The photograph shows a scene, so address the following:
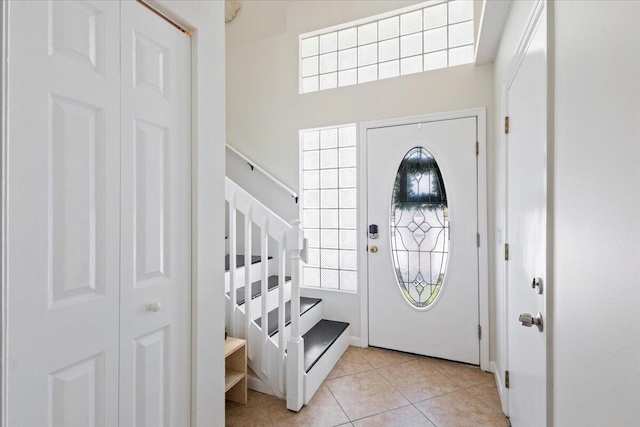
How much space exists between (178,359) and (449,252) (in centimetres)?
216

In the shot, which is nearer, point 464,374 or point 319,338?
point 464,374

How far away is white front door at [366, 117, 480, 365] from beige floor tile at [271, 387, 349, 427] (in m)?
0.92

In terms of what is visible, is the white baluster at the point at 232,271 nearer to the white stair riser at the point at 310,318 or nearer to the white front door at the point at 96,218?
the white stair riser at the point at 310,318

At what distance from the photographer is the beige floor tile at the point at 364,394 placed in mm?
2033

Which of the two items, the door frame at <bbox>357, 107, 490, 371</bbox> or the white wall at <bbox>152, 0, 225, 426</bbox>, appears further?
the door frame at <bbox>357, 107, 490, 371</bbox>

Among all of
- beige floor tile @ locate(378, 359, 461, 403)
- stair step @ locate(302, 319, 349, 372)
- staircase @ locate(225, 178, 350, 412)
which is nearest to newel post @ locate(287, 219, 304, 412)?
staircase @ locate(225, 178, 350, 412)

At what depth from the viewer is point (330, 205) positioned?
3123 millimetres

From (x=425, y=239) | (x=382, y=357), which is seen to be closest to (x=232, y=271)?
(x=382, y=357)

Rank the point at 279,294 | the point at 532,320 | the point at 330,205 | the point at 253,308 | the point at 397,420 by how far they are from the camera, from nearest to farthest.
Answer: the point at 532,320
the point at 397,420
the point at 279,294
the point at 253,308
the point at 330,205

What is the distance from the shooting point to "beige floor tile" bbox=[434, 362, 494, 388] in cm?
233

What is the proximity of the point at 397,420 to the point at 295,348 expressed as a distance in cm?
76

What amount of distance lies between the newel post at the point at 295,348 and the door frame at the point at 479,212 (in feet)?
3.33

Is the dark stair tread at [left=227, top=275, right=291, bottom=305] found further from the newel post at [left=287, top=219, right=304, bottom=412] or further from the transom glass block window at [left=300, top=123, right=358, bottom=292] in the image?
the newel post at [left=287, top=219, right=304, bottom=412]

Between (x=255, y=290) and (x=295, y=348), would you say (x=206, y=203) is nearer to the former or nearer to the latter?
(x=295, y=348)
